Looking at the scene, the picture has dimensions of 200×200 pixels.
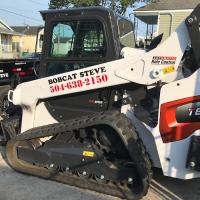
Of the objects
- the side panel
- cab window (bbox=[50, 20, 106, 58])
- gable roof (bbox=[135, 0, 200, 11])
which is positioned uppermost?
gable roof (bbox=[135, 0, 200, 11])

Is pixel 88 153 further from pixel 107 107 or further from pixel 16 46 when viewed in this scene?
pixel 16 46

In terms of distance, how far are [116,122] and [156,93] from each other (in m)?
0.63

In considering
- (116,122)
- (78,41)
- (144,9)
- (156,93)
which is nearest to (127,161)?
(116,122)

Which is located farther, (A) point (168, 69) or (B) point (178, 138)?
(A) point (168, 69)

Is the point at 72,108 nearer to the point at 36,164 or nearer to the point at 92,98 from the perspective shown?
the point at 92,98

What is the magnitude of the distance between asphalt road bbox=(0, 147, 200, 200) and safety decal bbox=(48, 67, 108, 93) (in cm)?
124

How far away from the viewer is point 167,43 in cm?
431

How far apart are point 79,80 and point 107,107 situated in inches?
20.3

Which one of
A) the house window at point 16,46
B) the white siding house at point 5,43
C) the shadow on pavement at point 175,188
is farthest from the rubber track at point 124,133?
the house window at point 16,46

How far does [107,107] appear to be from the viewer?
4926mm

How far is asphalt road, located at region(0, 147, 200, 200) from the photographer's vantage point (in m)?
4.60

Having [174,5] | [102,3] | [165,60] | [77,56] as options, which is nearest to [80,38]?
[77,56]

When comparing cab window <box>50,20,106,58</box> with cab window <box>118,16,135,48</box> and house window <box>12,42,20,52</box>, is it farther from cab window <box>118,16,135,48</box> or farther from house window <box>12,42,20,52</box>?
house window <box>12,42,20,52</box>

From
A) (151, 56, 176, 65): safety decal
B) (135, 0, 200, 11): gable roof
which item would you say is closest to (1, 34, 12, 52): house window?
(135, 0, 200, 11): gable roof
